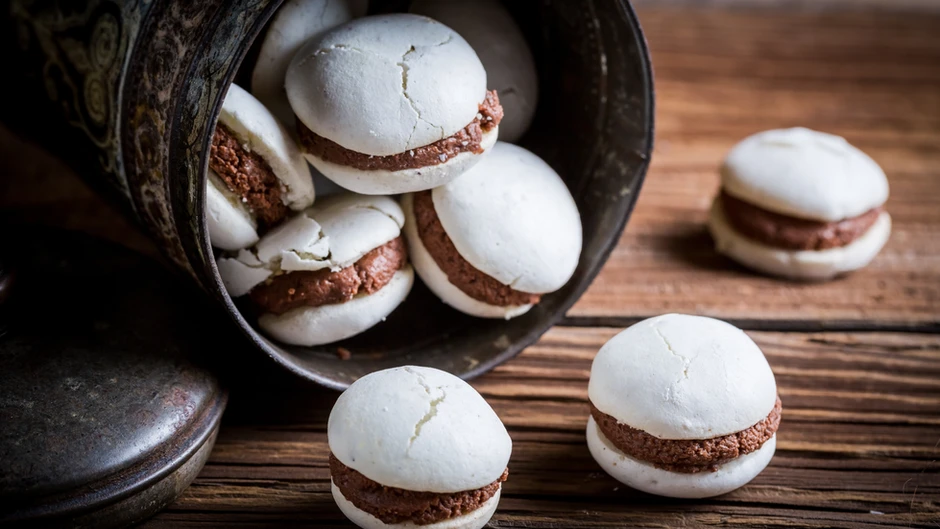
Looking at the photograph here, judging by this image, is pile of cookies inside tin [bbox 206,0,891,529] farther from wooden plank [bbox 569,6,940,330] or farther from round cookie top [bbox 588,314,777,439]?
wooden plank [bbox 569,6,940,330]

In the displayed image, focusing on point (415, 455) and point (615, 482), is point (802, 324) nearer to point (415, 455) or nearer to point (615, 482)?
point (615, 482)

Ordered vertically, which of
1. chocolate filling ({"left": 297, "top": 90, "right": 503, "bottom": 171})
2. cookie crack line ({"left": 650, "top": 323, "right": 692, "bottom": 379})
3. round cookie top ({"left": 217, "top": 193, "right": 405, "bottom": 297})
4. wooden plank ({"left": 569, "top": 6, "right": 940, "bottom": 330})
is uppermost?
chocolate filling ({"left": 297, "top": 90, "right": 503, "bottom": 171})

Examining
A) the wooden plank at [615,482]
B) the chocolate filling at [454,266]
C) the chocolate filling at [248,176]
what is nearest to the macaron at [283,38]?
the chocolate filling at [248,176]

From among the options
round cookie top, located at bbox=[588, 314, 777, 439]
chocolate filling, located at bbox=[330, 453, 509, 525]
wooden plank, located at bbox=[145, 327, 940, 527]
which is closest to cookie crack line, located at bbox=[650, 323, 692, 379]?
round cookie top, located at bbox=[588, 314, 777, 439]

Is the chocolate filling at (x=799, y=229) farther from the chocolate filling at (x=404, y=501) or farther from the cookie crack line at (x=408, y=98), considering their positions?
the chocolate filling at (x=404, y=501)

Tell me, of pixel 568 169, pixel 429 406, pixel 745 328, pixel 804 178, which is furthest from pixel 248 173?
pixel 804 178

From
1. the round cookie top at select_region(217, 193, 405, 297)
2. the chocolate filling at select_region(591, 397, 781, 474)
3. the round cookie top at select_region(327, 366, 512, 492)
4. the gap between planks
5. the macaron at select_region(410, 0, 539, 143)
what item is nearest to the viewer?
the round cookie top at select_region(327, 366, 512, 492)

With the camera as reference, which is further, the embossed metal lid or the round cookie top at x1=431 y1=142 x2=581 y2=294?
the round cookie top at x1=431 y1=142 x2=581 y2=294
